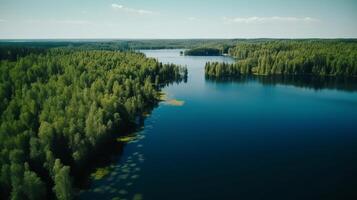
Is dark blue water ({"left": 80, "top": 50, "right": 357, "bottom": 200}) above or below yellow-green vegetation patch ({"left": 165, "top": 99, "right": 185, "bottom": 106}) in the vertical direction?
below

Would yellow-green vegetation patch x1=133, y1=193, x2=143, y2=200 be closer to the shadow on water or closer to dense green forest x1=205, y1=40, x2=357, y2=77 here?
the shadow on water

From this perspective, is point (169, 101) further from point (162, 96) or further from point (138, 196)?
point (138, 196)

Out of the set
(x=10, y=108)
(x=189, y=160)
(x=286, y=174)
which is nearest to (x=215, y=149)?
(x=189, y=160)

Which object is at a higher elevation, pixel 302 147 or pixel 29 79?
pixel 29 79

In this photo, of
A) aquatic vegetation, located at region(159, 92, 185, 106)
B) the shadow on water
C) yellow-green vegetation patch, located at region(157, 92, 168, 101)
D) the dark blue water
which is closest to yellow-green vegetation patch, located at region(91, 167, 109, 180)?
the dark blue water

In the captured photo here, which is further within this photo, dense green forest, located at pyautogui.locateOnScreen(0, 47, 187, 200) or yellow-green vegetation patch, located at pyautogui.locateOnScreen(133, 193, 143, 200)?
yellow-green vegetation patch, located at pyautogui.locateOnScreen(133, 193, 143, 200)

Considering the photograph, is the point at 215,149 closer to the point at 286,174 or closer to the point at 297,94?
the point at 286,174

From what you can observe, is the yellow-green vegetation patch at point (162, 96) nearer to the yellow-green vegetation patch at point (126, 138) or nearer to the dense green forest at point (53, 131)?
the dense green forest at point (53, 131)
